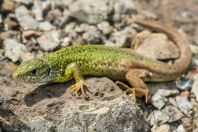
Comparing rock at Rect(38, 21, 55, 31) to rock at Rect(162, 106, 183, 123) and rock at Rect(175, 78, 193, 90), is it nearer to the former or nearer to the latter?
rock at Rect(175, 78, 193, 90)

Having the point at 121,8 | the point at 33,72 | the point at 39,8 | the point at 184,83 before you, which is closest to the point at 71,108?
the point at 33,72

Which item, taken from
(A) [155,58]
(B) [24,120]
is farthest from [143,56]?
(B) [24,120]

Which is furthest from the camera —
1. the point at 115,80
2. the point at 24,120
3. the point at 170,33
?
the point at 170,33

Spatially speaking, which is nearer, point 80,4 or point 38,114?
point 38,114

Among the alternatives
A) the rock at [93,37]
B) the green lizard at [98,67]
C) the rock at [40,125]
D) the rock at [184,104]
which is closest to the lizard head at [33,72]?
the green lizard at [98,67]

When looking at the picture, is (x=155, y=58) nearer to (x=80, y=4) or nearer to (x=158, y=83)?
(x=158, y=83)

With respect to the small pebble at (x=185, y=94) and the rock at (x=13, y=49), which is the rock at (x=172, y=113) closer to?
the small pebble at (x=185, y=94)
